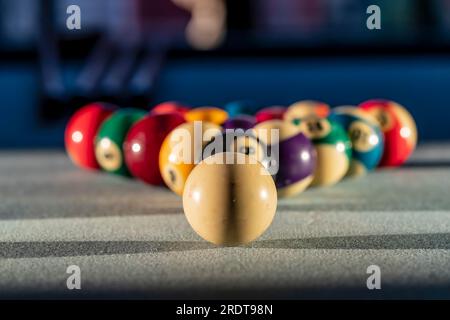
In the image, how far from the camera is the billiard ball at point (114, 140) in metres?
4.15

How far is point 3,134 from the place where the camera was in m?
8.20

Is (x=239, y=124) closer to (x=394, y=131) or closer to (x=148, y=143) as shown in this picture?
(x=148, y=143)

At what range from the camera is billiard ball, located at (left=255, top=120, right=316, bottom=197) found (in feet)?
11.2

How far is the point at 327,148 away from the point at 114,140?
1240 millimetres

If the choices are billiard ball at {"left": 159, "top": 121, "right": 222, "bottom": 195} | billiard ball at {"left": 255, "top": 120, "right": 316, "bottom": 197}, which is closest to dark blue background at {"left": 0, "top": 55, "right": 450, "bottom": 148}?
billiard ball at {"left": 159, "top": 121, "right": 222, "bottom": 195}

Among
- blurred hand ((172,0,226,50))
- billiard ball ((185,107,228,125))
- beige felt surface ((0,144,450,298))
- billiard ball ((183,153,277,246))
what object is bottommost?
beige felt surface ((0,144,450,298))

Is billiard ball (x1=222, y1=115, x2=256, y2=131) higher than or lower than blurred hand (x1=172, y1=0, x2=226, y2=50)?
lower

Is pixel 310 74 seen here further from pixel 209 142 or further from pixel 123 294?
pixel 123 294

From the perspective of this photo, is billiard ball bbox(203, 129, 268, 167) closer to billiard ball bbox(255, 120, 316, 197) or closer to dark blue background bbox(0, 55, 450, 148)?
Answer: billiard ball bbox(255, 120, 316, 197)

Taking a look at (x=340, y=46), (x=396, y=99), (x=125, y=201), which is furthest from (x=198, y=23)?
(x=125, y=201)

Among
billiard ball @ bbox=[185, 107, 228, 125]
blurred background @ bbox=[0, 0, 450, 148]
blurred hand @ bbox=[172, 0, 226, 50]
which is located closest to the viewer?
billiard ball @ bbox=[185, 107, 228, 125]

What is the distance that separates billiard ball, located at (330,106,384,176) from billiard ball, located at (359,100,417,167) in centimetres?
26

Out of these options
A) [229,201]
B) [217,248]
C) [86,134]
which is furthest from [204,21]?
[229,201]

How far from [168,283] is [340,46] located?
24.6 ft
